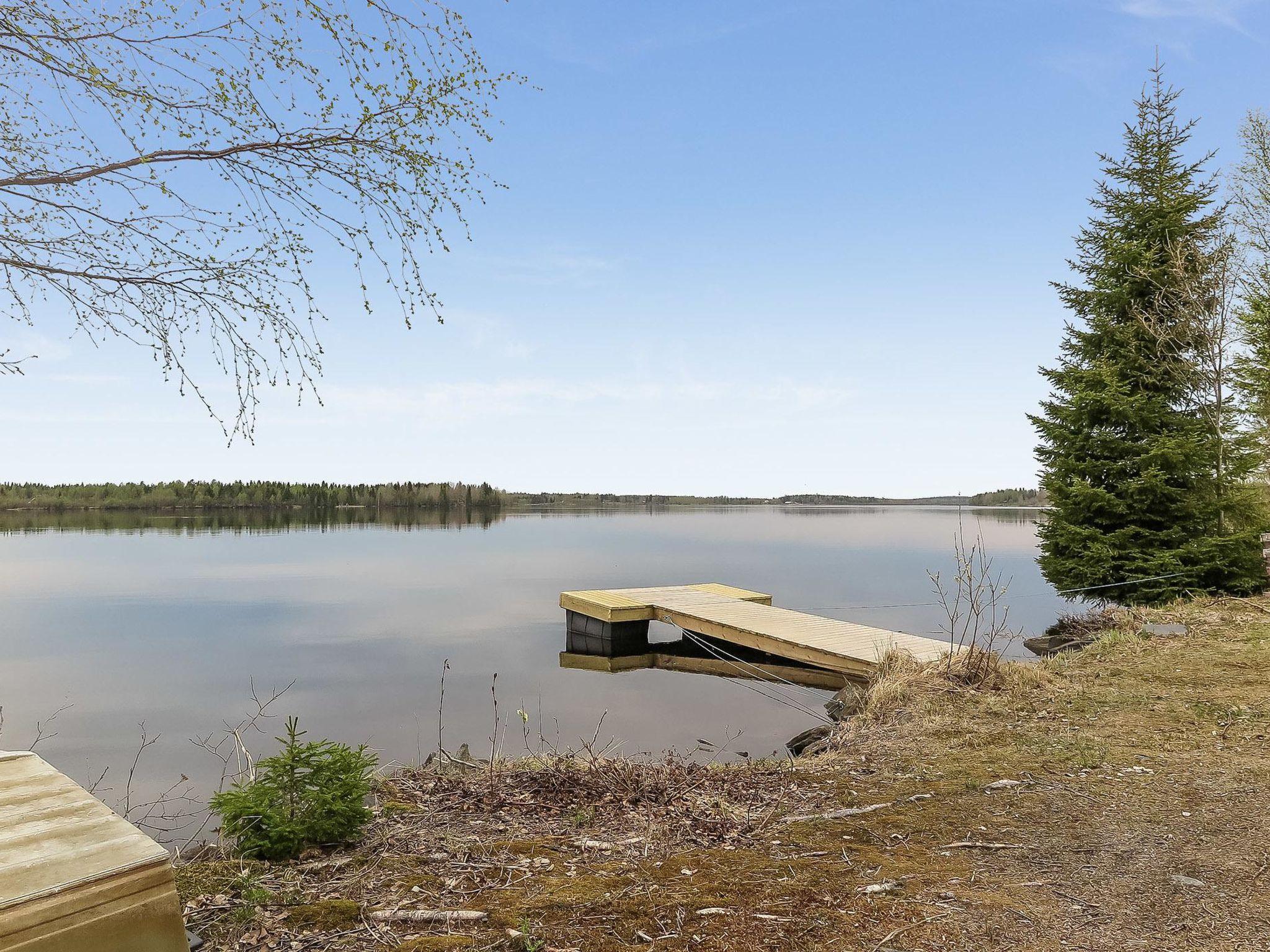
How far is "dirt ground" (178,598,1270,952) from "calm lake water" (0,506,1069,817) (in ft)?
10.0

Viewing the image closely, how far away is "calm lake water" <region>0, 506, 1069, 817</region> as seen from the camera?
950 centimetres

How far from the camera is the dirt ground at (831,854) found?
2.92 metres

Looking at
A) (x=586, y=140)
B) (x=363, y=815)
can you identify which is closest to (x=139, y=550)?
(x=586, y=140)

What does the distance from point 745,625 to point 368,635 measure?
28.2 ft

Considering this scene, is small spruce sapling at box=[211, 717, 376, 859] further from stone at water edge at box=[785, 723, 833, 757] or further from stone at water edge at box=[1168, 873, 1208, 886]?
stone at water edge at box=[785, 723, 833, 757]

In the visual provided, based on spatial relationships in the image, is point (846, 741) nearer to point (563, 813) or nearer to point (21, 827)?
point (563, 813)

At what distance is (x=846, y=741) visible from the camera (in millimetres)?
6227

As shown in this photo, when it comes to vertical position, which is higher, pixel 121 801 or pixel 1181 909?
pixel 1181 909

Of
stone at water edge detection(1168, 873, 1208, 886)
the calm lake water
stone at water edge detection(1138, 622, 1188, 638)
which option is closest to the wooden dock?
the calm lake water

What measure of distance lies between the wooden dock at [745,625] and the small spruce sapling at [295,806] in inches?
263

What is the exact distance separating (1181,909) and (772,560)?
99.7ft

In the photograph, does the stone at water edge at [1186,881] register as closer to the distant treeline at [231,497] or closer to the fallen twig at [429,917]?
the fallen twig at [429,917]

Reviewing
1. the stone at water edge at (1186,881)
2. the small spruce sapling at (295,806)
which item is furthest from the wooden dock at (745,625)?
the small spruce sapling at (295,806)

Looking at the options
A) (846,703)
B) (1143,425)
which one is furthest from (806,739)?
(1143,425)
